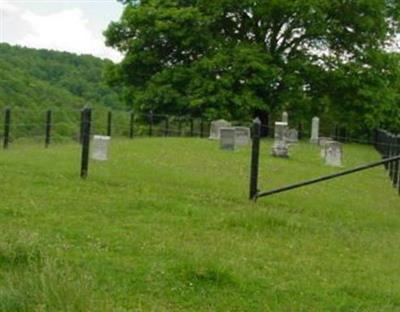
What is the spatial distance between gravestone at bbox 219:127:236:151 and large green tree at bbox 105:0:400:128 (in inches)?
416

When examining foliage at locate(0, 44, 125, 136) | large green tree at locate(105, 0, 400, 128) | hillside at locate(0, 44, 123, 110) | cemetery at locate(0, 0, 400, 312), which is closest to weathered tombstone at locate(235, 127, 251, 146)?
cemetery at locate(0, 0, 400, 312)

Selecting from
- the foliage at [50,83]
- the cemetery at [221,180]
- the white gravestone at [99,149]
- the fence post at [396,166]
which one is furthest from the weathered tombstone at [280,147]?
the foliage at [50,83]

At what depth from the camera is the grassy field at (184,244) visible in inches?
248

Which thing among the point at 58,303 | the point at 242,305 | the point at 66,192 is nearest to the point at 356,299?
the point at 242,305

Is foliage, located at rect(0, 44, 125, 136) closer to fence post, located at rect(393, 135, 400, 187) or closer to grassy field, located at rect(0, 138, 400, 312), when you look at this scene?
fence post, located at rect(393, 135, 400, 187)

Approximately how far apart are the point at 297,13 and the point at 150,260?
3228 centimetres

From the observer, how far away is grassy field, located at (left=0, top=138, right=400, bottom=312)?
6305mm

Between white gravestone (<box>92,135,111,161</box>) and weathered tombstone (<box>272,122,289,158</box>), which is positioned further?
weathered tombstone (<box>272,122,289,158</box>)

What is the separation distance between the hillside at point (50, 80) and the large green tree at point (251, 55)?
922 centimetres

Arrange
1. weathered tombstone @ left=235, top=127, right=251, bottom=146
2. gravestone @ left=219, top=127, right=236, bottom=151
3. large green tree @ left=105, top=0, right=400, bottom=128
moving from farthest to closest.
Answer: large green tree @ left=105, top=0, right=400, bottom=128 < weathered tombstone @ left=235, top=127, right=251, bottom=146 < gravestone @ left=219, top=127, right=236, bottom=151

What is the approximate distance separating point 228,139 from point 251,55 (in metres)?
11.9

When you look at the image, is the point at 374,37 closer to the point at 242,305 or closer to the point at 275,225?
the point at 275,225

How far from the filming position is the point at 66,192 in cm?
1197

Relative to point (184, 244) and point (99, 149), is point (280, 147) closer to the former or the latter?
point (99, 149)
